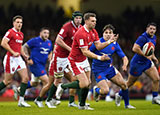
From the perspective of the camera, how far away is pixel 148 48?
10320 mm

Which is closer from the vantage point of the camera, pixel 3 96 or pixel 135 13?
pixel 3 96

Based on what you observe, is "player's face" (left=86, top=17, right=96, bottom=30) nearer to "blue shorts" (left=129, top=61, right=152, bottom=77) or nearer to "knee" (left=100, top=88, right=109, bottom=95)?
"knee" (left=100, top=88, right=109, bottom=95)

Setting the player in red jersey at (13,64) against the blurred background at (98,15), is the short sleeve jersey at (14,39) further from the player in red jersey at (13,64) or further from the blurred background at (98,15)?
the blurred background at (98,15)

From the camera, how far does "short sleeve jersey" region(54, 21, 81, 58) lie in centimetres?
963

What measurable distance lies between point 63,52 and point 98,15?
1635 cm

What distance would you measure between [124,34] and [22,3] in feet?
24.5

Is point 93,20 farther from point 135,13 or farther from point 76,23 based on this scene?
point 135,13

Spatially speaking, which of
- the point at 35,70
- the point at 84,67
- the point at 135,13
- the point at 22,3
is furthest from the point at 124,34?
the point at 84,67

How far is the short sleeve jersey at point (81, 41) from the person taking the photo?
26.8ft

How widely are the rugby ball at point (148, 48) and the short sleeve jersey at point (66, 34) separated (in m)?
2.07

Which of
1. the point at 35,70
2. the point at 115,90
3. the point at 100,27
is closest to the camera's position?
the point at 35,70

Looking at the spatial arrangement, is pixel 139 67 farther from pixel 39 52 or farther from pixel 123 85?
pixel 39 52

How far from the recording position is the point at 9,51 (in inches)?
390

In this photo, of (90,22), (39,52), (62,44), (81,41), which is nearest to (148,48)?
(62,44)
